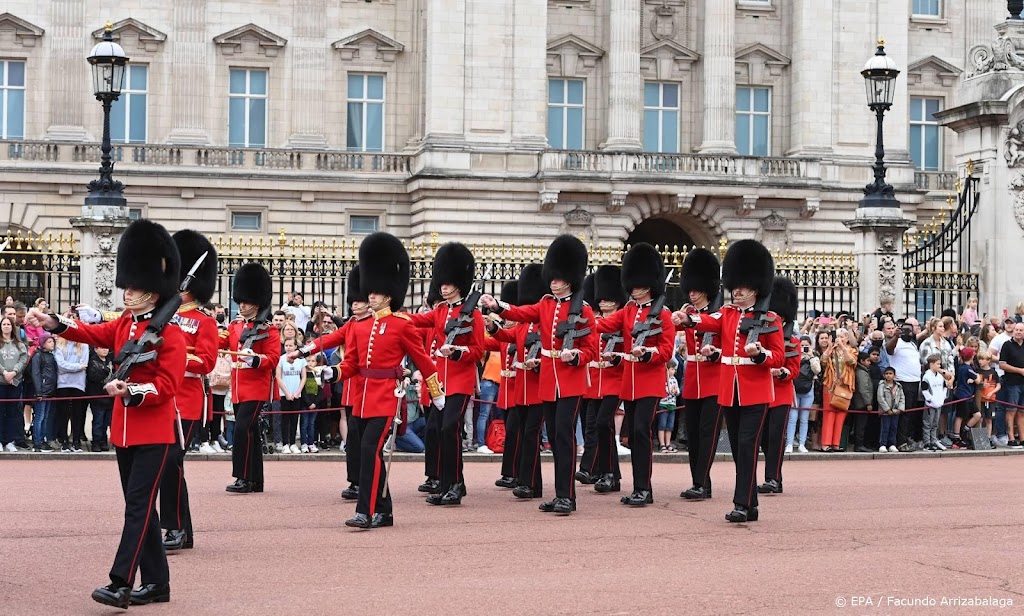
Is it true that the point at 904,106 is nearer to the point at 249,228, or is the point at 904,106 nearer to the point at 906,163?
the point at 906,163

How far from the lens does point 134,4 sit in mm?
34688

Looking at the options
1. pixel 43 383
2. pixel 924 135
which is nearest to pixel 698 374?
pixel 43 383

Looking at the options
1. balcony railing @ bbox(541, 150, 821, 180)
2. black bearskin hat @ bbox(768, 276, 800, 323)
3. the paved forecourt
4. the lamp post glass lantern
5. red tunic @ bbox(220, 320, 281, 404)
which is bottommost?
the paved forecourt

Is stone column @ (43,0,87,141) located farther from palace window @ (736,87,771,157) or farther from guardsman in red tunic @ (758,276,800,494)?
guardsman in red tunic @ (758,276,800,494)

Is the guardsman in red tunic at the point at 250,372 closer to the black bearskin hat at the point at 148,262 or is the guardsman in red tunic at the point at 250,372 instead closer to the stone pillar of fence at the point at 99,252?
the black bearskin hat at the point at 148,262

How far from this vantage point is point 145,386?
8102mm

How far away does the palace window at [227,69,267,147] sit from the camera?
35594 mm

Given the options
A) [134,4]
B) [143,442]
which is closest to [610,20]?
[134,4]

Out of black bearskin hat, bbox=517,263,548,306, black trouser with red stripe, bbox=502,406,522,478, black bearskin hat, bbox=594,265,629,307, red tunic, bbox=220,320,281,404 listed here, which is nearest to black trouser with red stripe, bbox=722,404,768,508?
black trouser with red stripe, bbox=502,406,522,478

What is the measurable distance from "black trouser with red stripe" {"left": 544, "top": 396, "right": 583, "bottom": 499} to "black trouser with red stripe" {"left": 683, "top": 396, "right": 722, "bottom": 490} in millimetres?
1189

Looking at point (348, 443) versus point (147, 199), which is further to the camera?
point (147, 199)

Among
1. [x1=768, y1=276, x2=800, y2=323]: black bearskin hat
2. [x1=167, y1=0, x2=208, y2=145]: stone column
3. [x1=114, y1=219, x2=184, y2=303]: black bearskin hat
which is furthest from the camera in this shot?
[x1=167, y1=0, x2=208, y2=145]: stone column

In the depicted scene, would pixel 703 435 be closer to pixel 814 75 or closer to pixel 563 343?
pixel 563 343

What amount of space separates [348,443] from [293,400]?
15.6 ft
